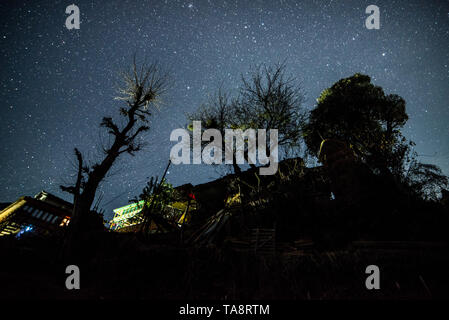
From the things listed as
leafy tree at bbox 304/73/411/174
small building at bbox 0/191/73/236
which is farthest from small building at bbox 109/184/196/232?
leafy tree at bbox 304/73/411/174

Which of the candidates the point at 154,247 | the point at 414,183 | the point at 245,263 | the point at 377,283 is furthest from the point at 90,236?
the point at 414,183

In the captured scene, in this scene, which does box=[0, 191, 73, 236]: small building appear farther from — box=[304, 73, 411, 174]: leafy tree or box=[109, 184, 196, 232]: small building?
box=[304, 73, 411, 174]: leafy tree

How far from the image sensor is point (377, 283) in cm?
384

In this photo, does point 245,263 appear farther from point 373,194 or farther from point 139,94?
point 139,94

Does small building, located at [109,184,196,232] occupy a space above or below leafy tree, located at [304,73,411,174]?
below

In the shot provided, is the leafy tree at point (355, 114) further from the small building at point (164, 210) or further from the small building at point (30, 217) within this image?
the small building at point (30, 217)

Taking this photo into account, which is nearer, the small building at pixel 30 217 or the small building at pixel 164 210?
the small building at pixel 30 217

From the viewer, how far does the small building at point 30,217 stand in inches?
470

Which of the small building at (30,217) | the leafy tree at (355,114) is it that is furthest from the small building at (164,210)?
the leafy tree at (355,114)

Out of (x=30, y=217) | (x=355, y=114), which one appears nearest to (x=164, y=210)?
(x=30, y=217)

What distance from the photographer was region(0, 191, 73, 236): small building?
11.9m

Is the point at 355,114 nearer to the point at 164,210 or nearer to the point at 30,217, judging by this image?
the point at 164,210

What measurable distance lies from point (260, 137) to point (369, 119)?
10478mm

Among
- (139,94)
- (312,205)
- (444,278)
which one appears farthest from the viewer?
(139,94)
